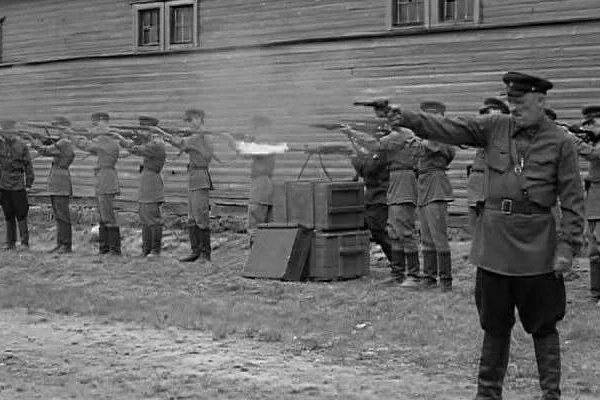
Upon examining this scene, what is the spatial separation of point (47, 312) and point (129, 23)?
11.6 meters

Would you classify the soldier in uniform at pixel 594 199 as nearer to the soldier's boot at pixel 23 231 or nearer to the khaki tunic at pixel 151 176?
the khaki tunic at pixel 151 176

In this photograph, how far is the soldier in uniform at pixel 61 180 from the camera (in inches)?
651

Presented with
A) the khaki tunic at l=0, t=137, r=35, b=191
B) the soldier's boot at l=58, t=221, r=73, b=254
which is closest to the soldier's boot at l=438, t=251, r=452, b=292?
the soldier's boot at l=58, t=221, r=73, b=254

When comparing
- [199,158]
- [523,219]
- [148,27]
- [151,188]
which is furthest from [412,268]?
[148,27]

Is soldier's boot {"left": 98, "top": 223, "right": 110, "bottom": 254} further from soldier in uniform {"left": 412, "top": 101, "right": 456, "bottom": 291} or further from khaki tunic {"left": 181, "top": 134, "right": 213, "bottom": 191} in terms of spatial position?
soldier in uniform {"left": 412, "top": 101, "right": 456, "bottom": 291}

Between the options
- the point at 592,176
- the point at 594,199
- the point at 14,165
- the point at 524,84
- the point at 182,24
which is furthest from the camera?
the point at 182,24

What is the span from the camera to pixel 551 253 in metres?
6.46

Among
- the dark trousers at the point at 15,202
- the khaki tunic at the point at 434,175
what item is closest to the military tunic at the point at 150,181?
the dark trousers at the point at 15,202

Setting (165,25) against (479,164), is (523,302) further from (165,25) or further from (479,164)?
(165,25)

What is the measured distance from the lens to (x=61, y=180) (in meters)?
16.7

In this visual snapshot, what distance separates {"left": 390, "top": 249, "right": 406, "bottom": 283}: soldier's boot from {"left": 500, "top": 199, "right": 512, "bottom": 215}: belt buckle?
6125 mm

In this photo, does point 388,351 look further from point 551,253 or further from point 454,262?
point 454,262

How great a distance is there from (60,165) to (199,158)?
2797mm

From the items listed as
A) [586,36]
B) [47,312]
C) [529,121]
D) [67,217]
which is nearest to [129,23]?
[67,217]
